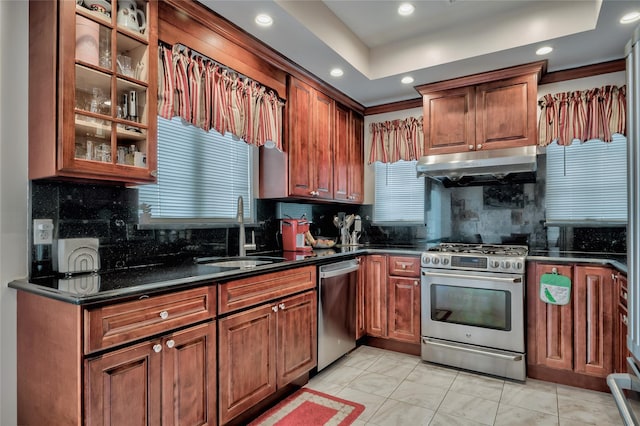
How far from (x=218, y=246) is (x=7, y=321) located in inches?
50.5

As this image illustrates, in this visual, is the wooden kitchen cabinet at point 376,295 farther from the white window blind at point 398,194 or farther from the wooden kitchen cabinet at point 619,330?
the wooden kitchen cabinet at point 619,330

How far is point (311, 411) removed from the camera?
227 cm

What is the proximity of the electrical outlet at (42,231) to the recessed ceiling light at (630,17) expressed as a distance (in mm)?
3576

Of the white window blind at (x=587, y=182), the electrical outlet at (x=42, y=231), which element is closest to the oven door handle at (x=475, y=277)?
the white window blind at (x=587, y=182)

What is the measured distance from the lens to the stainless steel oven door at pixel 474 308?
108 inches

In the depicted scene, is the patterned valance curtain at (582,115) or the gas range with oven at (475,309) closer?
the gas range with oven at (475,309)

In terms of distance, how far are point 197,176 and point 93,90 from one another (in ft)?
3.38

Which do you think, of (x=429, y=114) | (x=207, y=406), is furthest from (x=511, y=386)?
(x=429, y=114)

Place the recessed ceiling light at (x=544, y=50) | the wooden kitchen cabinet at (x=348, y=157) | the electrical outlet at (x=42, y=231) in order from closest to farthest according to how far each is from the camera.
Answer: the electrical outlet at (x=42, y=231) < the recessed ceiling light at (x=544, y=50) < the wooden kitchen cabinet at (x=348, y=157)

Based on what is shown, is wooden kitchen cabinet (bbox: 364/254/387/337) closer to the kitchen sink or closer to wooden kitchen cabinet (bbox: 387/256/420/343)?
wooden kitchen cabinet (bbox: 387/256/420/343)

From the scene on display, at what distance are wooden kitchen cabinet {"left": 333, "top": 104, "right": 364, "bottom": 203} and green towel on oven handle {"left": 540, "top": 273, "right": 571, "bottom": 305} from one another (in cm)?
190

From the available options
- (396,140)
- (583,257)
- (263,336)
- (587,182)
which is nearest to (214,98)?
(263,336)

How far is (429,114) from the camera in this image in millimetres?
3479

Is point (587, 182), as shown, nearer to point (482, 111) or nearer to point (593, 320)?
point (482, 111)
